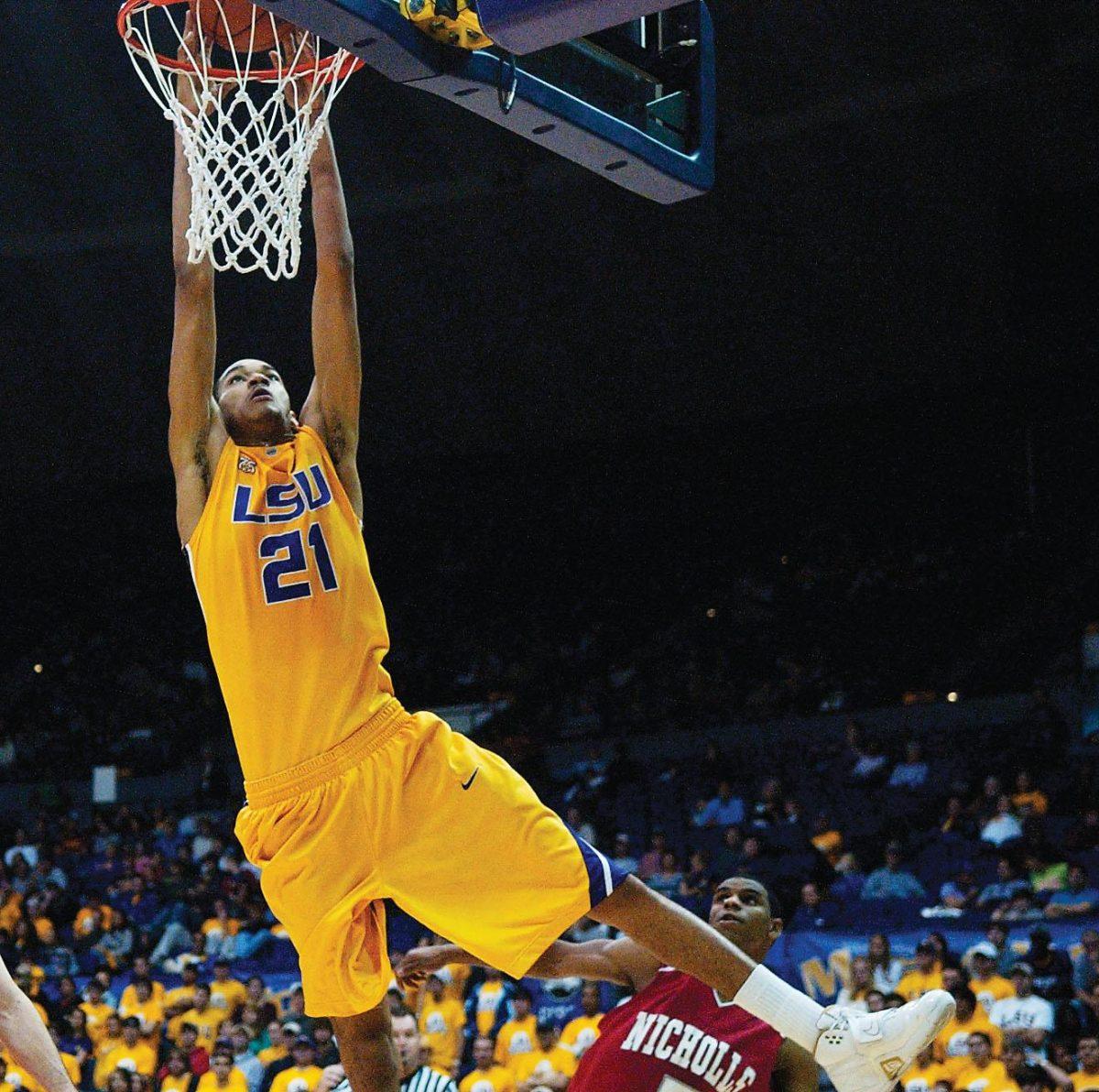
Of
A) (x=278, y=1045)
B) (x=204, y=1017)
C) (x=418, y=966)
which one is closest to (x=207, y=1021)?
(x=204, y=1017)

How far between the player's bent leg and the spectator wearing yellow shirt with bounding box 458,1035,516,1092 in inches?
235

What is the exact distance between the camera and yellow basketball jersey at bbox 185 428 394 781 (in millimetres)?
4281

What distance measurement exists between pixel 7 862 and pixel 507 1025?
24.0 feet

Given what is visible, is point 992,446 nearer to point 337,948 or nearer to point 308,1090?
point 308,1090

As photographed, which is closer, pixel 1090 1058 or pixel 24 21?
pixel 1090 1058

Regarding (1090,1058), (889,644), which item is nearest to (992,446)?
(889,644)

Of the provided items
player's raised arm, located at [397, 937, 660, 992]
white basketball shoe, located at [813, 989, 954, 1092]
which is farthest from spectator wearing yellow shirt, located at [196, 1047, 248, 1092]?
white basketball shoe, located at [813, 989, 954, 1092]

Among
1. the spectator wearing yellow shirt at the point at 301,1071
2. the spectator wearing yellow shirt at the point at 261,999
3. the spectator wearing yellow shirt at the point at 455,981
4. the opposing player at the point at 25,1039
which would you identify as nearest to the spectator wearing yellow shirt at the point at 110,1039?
the spectator wearing yellow shirt at the point at 261,999

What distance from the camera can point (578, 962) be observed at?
484 cm

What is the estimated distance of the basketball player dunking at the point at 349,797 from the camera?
417cm

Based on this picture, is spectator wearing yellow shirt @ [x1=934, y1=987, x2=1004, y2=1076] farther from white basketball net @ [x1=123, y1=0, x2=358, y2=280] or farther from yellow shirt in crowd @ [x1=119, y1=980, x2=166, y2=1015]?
white basketball net @ [x1=123, y1=0, x2=358, y2=280]

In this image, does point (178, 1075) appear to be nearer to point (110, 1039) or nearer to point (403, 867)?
point (110, 1039)

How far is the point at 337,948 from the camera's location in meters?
4.16

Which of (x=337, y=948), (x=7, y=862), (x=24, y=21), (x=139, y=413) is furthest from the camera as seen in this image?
(x=139, y=413)
